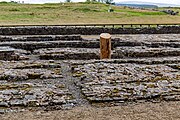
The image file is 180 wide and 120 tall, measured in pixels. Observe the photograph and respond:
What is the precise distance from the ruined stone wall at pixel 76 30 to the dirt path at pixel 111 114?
603 inches

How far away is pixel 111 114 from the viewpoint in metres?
7.56

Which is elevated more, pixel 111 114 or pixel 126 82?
pixel 126 82

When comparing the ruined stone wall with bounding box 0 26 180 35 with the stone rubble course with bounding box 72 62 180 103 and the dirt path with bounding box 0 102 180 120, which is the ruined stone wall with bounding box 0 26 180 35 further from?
the dirt path with bounding box 0 102 180 120

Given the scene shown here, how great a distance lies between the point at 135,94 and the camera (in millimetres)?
8492

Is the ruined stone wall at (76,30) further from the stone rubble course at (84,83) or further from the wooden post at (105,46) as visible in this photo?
the wooden post at (105,46)

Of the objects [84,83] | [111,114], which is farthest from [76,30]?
[111,114]

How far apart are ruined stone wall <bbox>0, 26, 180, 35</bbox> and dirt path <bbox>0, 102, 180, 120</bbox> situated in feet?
50.3

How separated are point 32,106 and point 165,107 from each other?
2.75 metres

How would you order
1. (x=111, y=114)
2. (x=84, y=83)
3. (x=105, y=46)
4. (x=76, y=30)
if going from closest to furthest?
(x=111, y=114) < (x=84, y=83) < (x=105, y=46) < (x=76, y=30)

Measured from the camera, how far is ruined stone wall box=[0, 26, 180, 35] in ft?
73.6

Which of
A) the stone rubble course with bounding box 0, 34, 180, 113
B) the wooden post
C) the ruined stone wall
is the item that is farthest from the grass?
the stone rubble course with bounding box 0, 34, 180, 113

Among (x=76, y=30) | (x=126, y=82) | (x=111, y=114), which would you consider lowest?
(x=76, y=30)

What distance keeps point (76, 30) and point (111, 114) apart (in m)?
16.1

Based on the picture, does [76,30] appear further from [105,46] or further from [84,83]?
[84,83]
